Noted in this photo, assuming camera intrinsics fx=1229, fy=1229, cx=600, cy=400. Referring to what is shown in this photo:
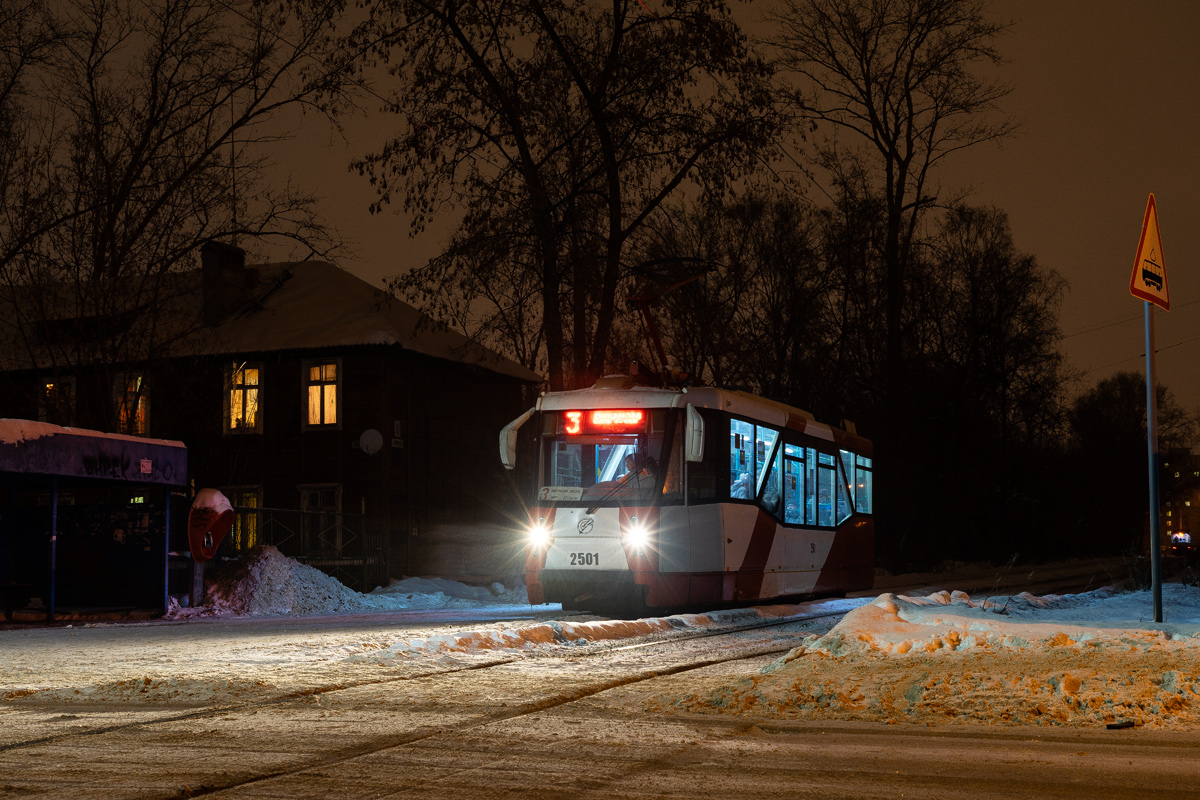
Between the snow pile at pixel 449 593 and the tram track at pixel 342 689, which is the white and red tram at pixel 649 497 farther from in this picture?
the snow pile at pixel 449 593

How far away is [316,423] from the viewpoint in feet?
118

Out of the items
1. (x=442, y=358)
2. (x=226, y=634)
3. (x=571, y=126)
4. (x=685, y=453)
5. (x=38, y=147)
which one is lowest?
(x=226, y=634)

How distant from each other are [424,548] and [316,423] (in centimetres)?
487

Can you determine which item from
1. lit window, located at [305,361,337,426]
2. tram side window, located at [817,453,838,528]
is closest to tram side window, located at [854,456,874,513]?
tram side window, located at [817,453,838,528]

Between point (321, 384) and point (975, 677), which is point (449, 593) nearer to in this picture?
point (321, 384)

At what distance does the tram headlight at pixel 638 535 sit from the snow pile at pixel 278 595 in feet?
27.3

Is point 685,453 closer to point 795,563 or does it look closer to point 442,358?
point 795,563

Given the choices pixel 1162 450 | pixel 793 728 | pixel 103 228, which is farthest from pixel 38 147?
pixel 1162 450

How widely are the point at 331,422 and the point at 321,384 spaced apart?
1186mm

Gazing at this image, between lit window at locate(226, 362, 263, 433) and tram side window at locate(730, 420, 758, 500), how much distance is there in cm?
2186

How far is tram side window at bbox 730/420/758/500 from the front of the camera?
17.6 m

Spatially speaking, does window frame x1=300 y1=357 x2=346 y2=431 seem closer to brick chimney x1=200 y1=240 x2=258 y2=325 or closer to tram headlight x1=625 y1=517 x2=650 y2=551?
brick chimney x1=200 y1=240 x2=258 y2=325

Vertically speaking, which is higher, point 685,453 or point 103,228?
point 103,228

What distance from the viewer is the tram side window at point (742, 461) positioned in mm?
17641
